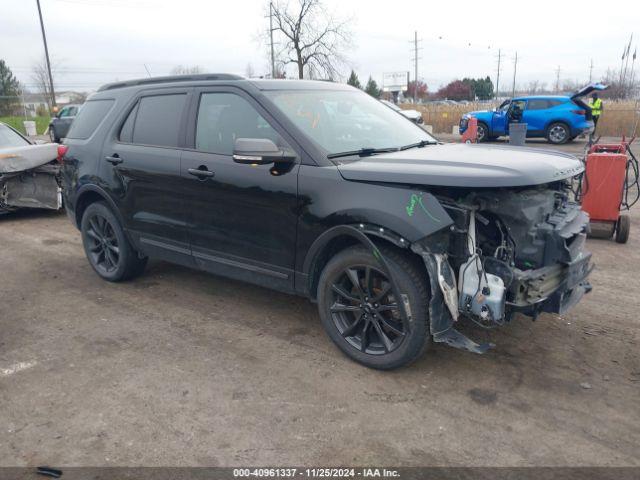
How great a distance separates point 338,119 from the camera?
4258 mm

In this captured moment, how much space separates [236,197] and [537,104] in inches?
720

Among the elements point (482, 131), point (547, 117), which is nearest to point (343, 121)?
point (547, 117)

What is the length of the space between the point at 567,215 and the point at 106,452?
320 centimetres

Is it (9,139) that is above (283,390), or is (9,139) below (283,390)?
above

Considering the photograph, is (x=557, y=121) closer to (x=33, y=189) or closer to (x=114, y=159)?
(x=33, y=189)

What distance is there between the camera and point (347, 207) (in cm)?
354

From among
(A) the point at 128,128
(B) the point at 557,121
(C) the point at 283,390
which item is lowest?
(C) the point at 283,390

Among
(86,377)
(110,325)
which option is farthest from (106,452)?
(110,325)

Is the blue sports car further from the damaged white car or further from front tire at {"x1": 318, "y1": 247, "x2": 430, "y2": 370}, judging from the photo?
front tire at {"x1": 318, "y1": 247, "x2": 430, "y2": 370}

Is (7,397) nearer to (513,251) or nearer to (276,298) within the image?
(276,298)

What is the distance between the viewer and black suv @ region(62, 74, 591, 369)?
10.7ft

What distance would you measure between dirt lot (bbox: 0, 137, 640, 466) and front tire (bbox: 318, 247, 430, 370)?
0.52 feet

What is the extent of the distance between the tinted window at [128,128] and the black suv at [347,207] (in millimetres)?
17

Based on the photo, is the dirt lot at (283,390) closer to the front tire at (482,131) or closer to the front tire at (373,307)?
the front tire at (373,307)
